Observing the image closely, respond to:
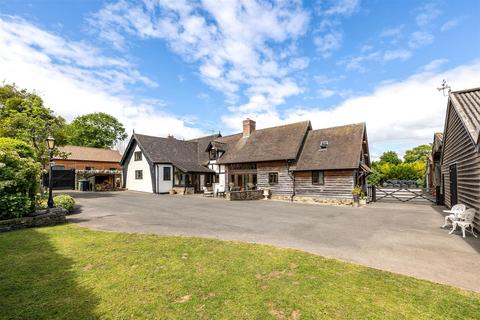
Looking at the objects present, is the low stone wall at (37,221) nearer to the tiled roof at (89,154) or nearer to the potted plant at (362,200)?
the potted plant at (362,200)

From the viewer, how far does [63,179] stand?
33938mm

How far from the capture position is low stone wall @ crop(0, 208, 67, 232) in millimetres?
8836

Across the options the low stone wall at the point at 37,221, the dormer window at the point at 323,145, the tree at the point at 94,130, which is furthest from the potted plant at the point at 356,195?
the tree at the point at 94,130

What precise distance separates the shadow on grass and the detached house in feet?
62.6

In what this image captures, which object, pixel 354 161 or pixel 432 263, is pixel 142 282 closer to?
pixel 432 263

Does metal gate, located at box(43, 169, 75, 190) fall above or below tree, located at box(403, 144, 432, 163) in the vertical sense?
below

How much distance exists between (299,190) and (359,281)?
1749 centimetres

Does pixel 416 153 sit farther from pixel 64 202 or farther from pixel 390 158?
pixel 64 202

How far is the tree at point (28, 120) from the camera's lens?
18.3m

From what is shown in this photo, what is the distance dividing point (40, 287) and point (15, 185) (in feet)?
23.1

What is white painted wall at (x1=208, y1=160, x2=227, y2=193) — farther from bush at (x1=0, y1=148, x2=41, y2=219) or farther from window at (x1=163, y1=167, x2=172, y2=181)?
bush at (x1=0, y1=148, x2=41, y2=219)

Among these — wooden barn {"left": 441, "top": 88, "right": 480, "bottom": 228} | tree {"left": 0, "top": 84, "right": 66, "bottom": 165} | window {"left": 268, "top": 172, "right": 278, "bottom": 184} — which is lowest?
window {"left": 268, "top": 172, "right": 278, "bottom": 184}

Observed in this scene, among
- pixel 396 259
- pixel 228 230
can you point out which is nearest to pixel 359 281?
pixel 396 259

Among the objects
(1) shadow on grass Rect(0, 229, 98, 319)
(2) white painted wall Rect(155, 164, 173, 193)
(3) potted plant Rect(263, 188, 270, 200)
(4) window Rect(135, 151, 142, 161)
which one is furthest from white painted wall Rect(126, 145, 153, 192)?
(1) shadow on grass Rect(0, 229, 98, 319)
